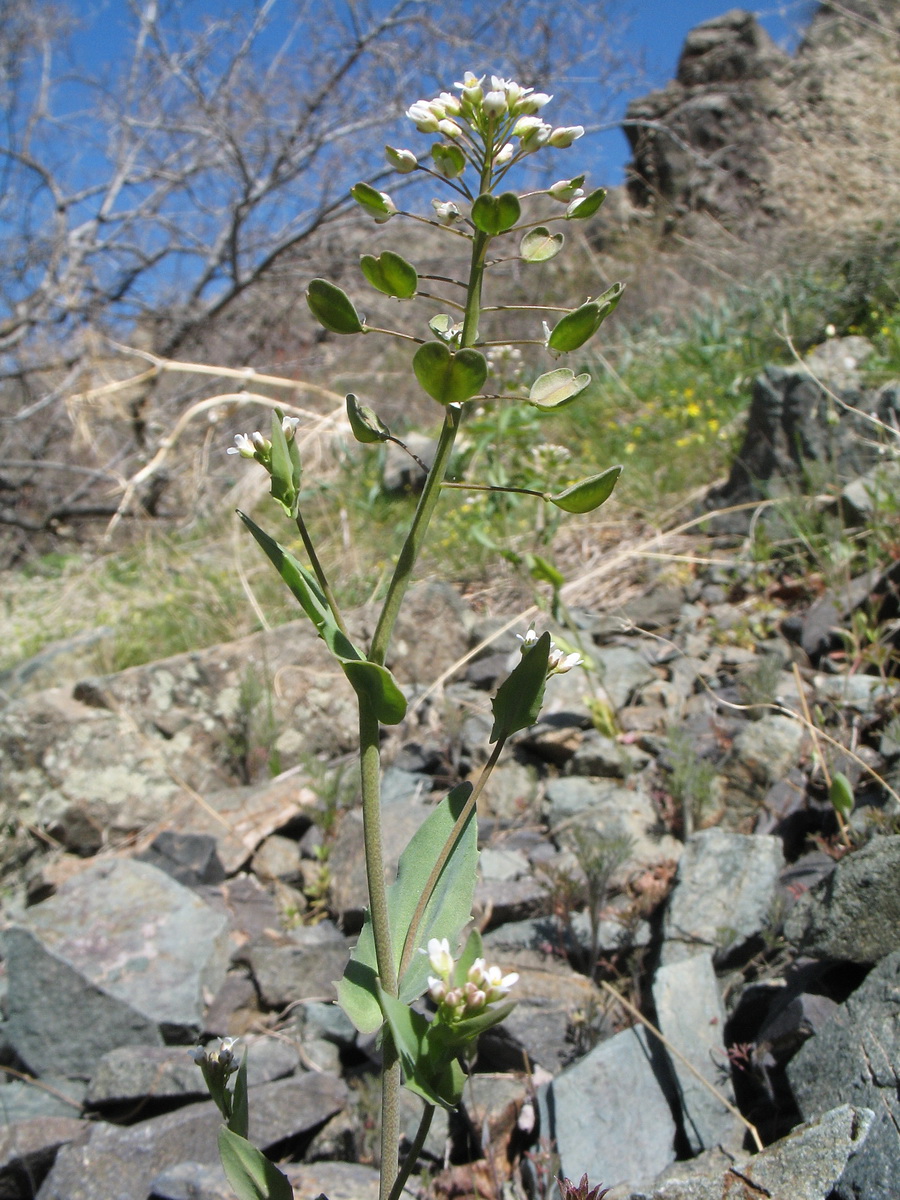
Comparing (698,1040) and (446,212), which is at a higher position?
(446,212)

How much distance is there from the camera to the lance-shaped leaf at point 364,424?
1.06 metres

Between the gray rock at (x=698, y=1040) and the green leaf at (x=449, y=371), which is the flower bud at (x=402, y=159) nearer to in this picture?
the green leaf at (x=449, y=371)

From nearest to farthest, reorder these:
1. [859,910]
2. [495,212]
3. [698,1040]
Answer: [495,212]
[859,910]
[698,1040]

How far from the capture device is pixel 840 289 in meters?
5.46

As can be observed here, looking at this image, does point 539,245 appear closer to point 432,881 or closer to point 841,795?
point 432,881

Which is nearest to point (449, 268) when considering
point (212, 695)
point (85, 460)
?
point (85, 460)

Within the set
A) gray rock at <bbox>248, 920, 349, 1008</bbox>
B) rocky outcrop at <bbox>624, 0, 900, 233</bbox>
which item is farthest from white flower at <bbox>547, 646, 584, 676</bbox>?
rocky outcrop at <bbox>624, 0, 900, 233</bbox>

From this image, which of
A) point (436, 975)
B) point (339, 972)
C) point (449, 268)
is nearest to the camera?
point (436, 975)

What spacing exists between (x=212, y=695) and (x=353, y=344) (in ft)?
30.4

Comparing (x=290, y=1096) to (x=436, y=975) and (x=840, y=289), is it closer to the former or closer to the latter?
(x=436, y=975)

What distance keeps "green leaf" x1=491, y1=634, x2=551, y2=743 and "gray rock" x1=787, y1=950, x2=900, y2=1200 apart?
31.7 inches

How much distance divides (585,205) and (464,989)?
3.11ft

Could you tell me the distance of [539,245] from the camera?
1.12 m

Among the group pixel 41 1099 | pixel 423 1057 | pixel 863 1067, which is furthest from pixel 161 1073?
pixel 863 1067
